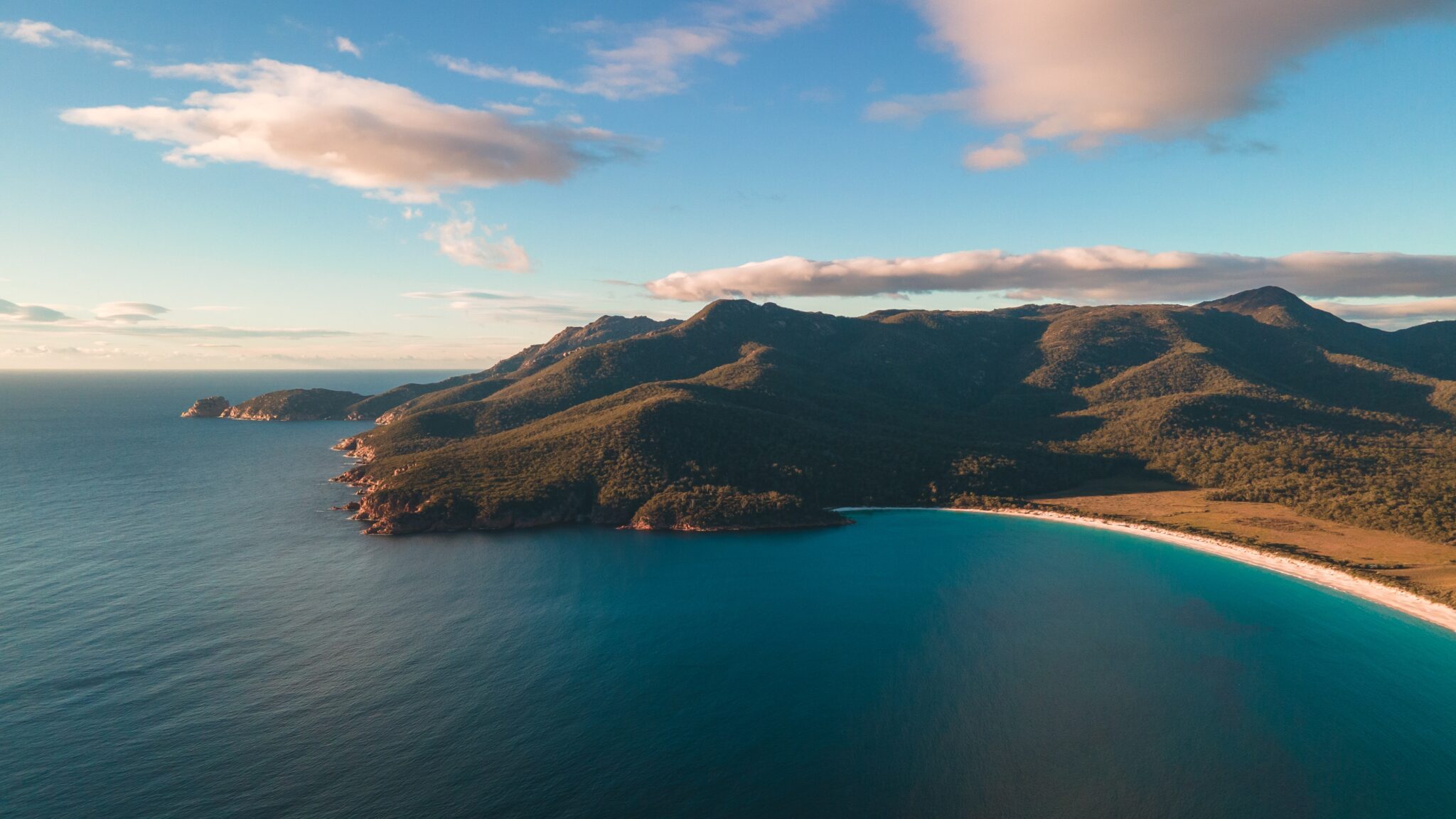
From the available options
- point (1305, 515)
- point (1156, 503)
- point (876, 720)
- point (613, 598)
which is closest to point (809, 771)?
point (876, 720)

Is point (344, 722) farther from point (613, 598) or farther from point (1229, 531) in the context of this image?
point (1229, 531)

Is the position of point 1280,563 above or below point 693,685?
below

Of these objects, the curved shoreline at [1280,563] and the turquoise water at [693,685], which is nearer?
the turquoise water at [693,685]

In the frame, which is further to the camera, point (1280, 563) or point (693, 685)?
point (1280, 563)

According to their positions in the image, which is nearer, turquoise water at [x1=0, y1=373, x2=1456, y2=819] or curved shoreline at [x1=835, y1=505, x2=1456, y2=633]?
turquoise water at [x1=0, y1=373, x2=1456, y2=819]
